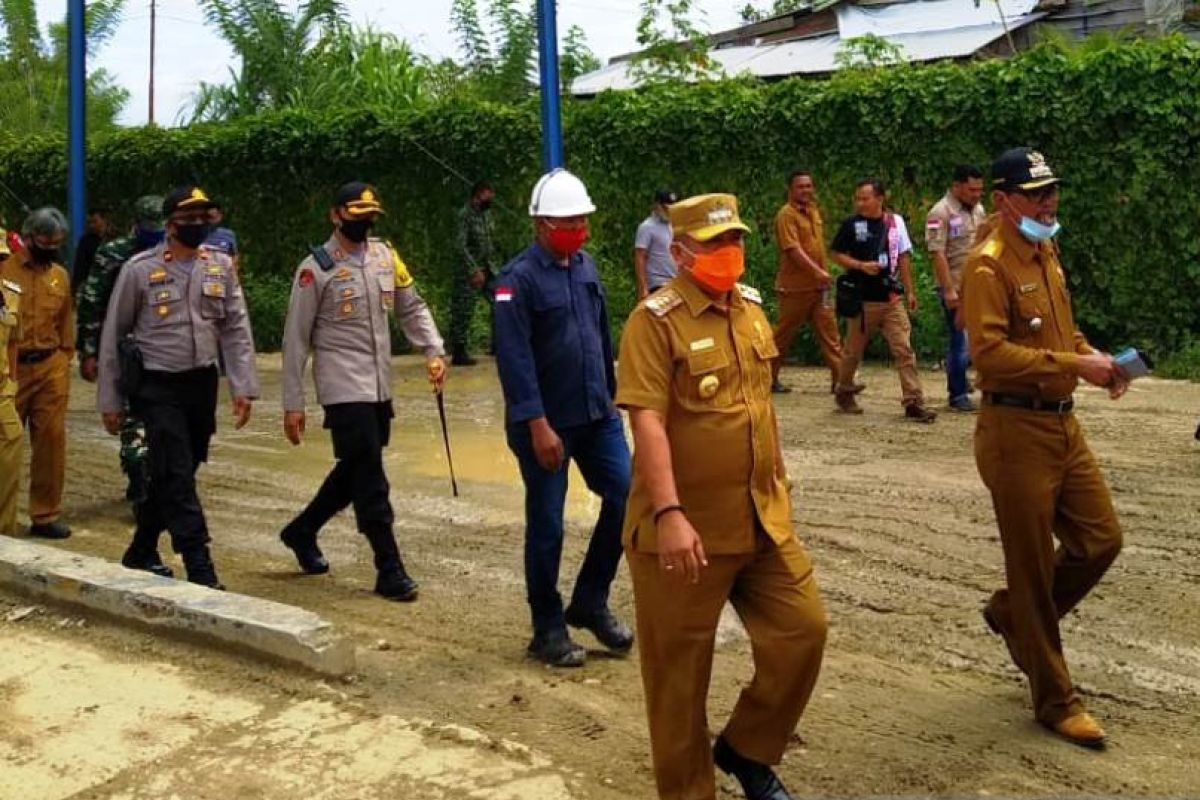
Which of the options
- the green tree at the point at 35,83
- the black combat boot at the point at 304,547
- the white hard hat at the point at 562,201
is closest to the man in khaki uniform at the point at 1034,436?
the white hard hat at the point at 562,201

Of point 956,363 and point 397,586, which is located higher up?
point 956,363

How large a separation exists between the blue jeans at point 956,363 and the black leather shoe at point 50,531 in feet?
20.6

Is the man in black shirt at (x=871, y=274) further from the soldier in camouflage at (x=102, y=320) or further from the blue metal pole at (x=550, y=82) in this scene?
the soldier in camouflage at (x=102, y=320)

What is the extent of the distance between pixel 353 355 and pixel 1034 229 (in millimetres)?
3198

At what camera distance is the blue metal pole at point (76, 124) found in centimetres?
1413

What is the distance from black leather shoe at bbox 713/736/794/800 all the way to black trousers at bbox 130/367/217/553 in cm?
341

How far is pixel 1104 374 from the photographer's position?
4.77m

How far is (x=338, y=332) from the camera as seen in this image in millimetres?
6793

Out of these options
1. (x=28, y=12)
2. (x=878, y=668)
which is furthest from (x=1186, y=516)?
(x=28, y=12)

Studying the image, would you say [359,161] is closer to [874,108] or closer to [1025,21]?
[874,108]

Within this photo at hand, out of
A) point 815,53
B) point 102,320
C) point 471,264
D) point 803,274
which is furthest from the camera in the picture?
point 815,53

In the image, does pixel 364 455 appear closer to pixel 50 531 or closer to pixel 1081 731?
pixel 50 531

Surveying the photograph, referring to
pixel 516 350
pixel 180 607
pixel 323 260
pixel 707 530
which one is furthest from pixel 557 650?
pixel 323 260

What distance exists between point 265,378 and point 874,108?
671 cm
